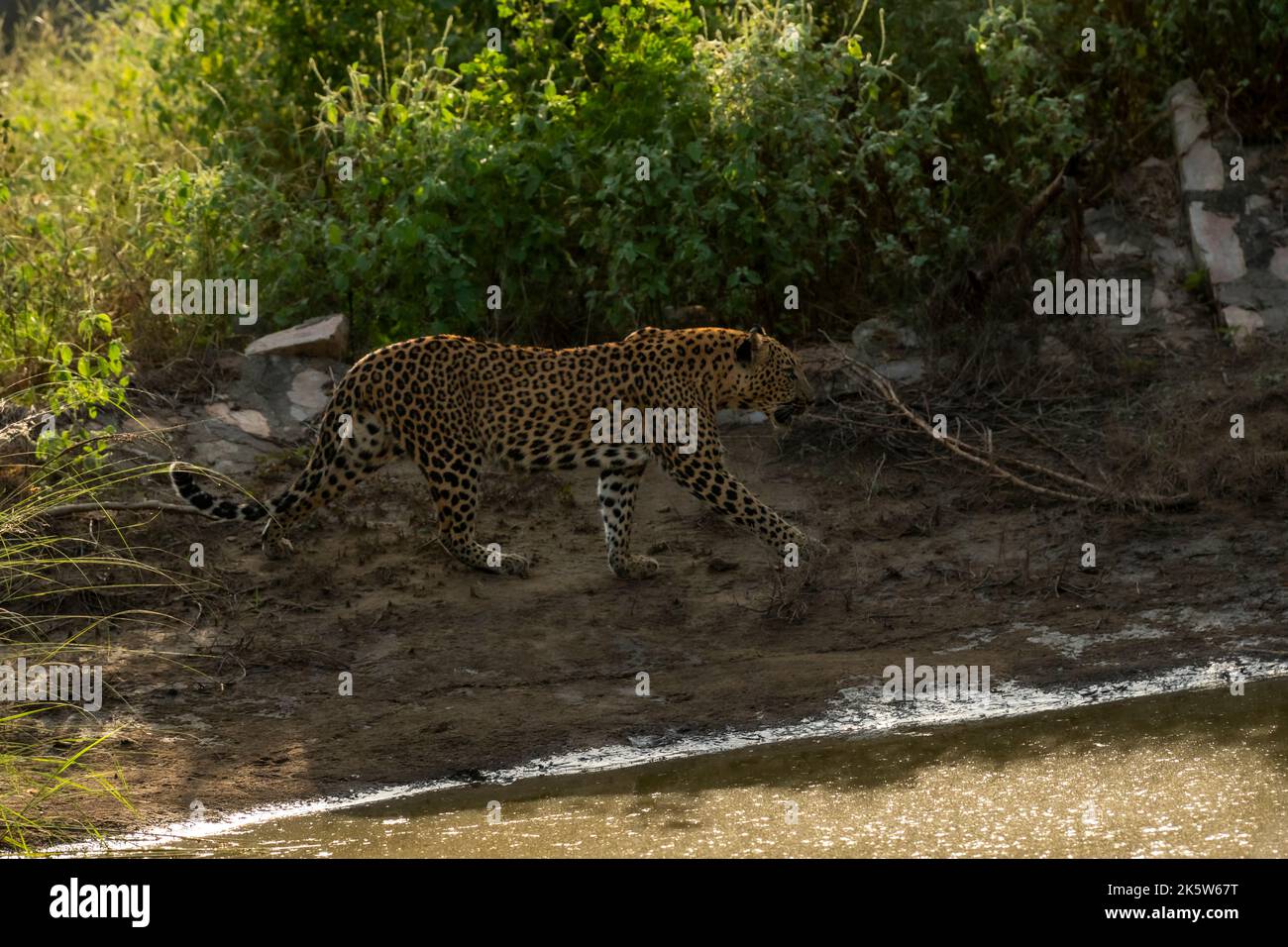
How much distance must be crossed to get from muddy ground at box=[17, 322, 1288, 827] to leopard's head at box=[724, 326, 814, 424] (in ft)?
2.33

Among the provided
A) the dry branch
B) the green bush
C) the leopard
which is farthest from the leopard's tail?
the dry branch

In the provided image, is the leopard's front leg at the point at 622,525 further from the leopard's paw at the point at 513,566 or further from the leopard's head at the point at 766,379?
the leopard's head at the point at 766,379

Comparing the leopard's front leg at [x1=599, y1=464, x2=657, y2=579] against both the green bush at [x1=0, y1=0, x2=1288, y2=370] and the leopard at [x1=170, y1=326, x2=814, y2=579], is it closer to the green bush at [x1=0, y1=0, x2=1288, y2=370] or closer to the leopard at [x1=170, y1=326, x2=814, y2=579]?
the leopard at [x1=170, y1=326, x2=814, y2=579]

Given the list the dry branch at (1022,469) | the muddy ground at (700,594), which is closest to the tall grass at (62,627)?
the muddy ground at (700,594)

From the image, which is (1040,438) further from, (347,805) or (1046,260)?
(347,805)

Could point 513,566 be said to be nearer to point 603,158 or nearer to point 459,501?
point 459,501

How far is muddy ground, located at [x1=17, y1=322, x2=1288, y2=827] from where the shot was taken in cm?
753

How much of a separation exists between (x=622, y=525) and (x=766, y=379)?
111 cm

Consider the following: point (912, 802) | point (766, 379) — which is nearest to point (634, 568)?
point (766, 379)

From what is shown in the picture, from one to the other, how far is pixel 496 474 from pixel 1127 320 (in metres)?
4.16

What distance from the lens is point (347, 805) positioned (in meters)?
6.92

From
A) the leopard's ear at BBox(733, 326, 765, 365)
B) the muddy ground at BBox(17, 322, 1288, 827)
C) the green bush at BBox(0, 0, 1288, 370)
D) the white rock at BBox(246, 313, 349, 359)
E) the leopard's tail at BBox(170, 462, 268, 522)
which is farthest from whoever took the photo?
the white rock at BBox(246, 313, 349, 359)

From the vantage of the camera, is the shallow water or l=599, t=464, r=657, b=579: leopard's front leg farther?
l=599, t=464, r=657, b=579: leopard's front leg

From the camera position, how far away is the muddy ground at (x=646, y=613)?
7527mm
